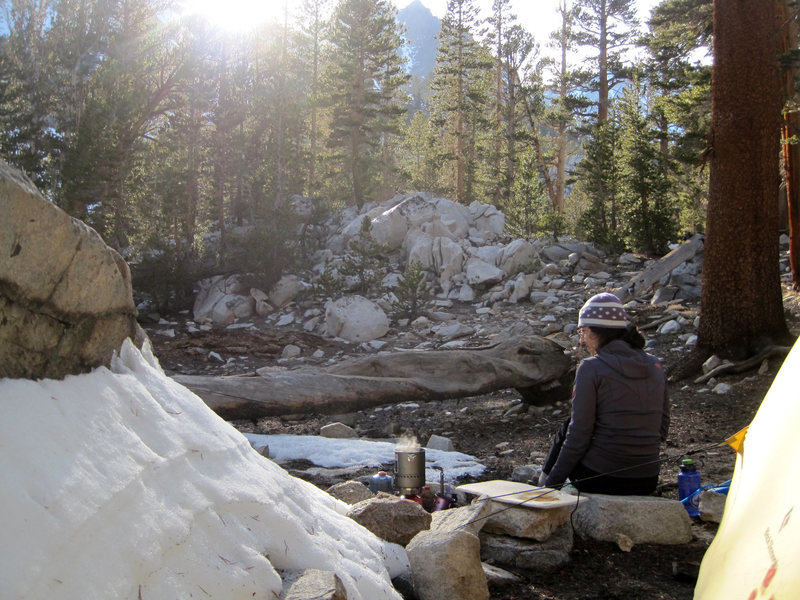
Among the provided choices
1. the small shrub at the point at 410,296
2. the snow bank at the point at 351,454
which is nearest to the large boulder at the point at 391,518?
the snow bank at the point at 351,454

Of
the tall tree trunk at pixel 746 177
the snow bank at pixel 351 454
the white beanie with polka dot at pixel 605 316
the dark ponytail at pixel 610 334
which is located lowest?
the snow bank at pixel 351 454

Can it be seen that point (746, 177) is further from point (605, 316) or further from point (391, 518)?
point (391, 518)

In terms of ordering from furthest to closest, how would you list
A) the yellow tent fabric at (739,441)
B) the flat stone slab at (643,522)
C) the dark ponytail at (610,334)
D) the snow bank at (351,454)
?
the snow bank at (351,454) → the dark ponytail at (610,334) → the flat stone slab at (643,522) → the yellow tent fabric at (739,441)

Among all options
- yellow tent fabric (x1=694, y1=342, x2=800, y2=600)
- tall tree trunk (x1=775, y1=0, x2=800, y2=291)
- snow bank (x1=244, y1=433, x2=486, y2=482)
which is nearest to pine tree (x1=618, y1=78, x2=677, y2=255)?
tall tree trunk (x1=775, y1=0, x2=800, y2=291)

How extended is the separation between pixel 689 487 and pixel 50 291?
11.4 feet

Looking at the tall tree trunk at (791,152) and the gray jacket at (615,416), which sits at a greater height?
the tall tree trunk at (791,152)

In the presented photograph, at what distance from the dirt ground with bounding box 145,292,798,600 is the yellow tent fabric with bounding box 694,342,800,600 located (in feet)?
1.66

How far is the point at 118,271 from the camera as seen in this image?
233 cm

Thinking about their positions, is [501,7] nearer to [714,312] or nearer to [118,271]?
[714,312]

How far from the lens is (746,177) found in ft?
22.1

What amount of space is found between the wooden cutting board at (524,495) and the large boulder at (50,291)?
194 centimetres

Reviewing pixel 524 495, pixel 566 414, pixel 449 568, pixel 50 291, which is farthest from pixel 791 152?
pixel 50 291

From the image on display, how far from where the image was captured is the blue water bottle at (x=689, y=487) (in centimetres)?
378

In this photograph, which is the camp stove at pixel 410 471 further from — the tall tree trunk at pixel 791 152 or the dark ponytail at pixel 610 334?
the tall tree trunk at pixel 791 152
